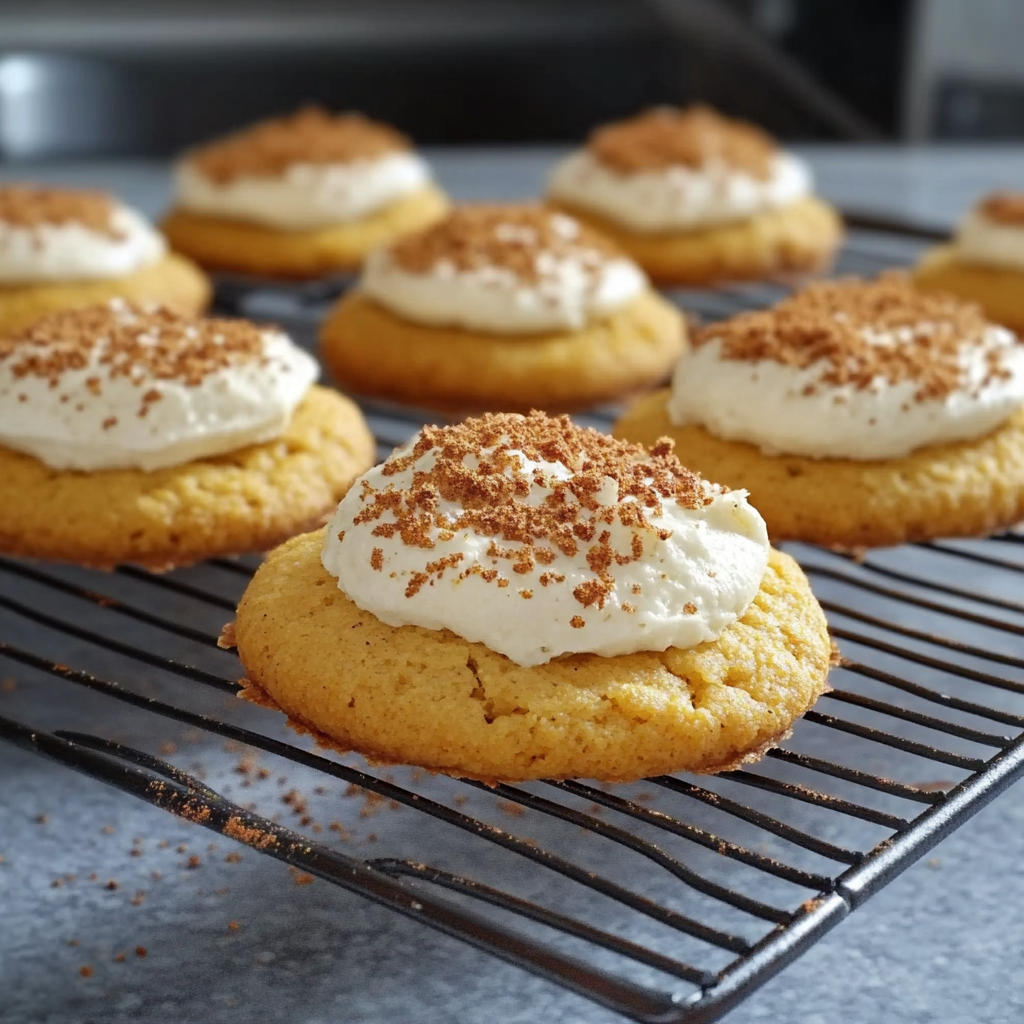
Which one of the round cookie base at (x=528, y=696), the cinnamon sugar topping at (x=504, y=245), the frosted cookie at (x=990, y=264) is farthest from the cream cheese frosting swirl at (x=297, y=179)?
the round cookie base at (x=528, y=696)

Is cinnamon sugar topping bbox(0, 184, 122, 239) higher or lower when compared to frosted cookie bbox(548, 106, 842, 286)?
higher

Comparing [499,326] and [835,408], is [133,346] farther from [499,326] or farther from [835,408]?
[835,408]

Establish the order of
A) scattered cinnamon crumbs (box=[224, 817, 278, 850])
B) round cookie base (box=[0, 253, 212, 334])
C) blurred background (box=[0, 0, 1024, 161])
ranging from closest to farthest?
scattered cinnamon crumbs (box=[224, 817, 278, 850]) < round cookie base (box=[0, 253, 212, 334]) < blurred background (box=[0, 0, 1024, 161])

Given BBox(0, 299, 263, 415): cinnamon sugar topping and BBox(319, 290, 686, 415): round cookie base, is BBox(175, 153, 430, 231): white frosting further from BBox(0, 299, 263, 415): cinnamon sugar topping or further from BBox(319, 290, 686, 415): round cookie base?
BBox(0, 299, 263, 415): cinnamon sugar topping

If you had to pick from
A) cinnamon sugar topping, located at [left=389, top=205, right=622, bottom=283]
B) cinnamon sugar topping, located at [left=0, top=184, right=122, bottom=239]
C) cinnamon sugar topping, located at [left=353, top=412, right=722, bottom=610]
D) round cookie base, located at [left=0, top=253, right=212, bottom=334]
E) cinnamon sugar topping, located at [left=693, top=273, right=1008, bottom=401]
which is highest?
cinnamon sugar topping, located at [left=353, top=412, right=722, bottom=610]

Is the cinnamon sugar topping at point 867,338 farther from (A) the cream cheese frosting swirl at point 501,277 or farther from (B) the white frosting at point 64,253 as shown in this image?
(B) the white frosting at point 64,253

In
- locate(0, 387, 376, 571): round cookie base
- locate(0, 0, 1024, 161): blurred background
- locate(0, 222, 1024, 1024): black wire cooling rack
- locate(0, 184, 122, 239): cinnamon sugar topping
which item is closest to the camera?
locate(0, 222, 1024, 1024): black wire cooling rack

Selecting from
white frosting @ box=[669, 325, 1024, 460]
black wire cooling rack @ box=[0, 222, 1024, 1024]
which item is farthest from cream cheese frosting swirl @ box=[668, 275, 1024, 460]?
black wire cooling rack @ box=[0, 222, 1024, 1024]
